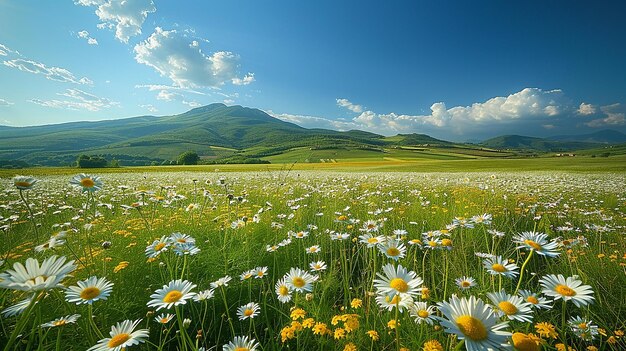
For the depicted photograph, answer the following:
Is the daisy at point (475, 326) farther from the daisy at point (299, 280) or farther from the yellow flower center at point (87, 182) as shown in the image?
the yellow flower center at point (87, 182)

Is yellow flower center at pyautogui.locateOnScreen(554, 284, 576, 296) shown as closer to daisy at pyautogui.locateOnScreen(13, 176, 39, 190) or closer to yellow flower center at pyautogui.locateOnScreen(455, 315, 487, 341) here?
yellow flower center at pyautogui.locateOnScreen(455, 315, 487, 341)

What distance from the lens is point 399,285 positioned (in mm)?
1520

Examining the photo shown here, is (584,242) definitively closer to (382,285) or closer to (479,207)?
(479,207)

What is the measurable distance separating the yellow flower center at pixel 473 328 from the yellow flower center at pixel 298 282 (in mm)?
1212

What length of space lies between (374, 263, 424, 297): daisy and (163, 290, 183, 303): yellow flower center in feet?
4.00

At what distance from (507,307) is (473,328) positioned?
0.50 m

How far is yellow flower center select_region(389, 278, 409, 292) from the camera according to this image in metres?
1.50

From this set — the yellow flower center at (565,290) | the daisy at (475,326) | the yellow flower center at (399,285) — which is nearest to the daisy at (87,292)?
the yellow flower center at (399,285)

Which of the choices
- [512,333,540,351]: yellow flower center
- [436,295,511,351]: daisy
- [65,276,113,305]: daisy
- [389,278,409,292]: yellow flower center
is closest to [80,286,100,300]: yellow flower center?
[65,276,113,305]: daisy

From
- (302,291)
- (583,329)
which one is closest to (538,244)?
(583,329)

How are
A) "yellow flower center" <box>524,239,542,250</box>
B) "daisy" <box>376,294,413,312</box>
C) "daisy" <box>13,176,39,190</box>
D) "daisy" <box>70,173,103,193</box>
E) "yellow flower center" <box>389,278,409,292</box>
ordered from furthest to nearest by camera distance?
"daisy" <box>70,173,103,193</box>
"daisy" <box>13,176,39,190</box>
"yellow flower center" <box>524,239,542,250</box>
"daisy" <box>376,294,413,312</box>
"yellow flower center" <box>389,278,409,292</box>

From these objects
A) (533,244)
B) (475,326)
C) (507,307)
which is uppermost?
(533,244)

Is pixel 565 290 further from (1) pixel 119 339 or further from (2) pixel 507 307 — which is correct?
(1) pixel 119 339

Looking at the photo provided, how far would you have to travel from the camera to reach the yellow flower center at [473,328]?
111 centimetres
